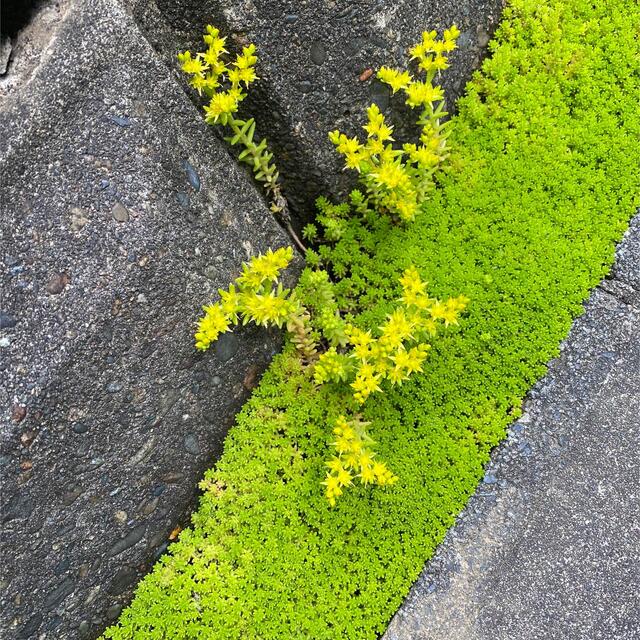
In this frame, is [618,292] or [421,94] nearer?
[421,94]

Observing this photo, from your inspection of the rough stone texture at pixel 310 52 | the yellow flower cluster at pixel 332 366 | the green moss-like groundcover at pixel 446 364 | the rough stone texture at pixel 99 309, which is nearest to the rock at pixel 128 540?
the rough stone texture at pixel 99 309

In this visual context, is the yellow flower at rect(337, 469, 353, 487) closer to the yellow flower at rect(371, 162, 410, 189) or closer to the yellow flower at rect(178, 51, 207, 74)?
the yellow flower at rect(371, 162, 410, 189)

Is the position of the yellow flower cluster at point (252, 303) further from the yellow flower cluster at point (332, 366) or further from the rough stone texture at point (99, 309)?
the yellow flower cluster at point (332, 366)

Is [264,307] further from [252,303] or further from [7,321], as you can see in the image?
[7,321]

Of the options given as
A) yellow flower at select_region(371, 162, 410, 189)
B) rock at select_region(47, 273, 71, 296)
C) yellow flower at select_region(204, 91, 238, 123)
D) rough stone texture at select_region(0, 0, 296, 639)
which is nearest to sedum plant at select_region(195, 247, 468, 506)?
rough stone texture at select_region(0, 0, 296, 639)

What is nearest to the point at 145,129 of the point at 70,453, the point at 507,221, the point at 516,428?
the point at 70,453

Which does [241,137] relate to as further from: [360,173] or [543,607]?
[543,607]

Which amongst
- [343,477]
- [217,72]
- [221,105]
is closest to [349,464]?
[343,477]
